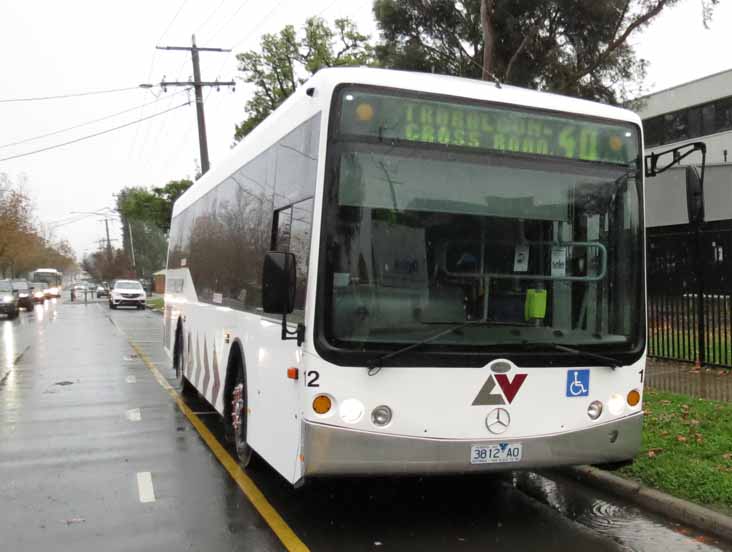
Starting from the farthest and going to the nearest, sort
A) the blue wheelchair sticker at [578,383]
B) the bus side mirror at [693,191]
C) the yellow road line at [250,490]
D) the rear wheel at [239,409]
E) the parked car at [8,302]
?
the parked car at [8,302] → the rear wheel at [239,409] → the bus side mirror at [693,191] → the blue wheelchair sticker at [578,383] → the yellow road line at [250,490]

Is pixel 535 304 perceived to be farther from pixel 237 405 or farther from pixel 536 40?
pixel 536 40

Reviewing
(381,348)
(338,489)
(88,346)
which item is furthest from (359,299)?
(88,346)

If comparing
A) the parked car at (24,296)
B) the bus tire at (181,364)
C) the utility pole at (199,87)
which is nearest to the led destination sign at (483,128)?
the bus tire at (181,364)

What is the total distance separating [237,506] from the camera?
5957mm

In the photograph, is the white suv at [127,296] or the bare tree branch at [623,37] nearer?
the bare tree branch at [623,37]

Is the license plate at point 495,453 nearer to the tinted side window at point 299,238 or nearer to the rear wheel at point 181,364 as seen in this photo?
the tinted side window at point 299,238

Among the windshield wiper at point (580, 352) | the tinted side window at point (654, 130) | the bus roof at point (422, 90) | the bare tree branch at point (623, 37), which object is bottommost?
the windshield wiper at point (580, 352)

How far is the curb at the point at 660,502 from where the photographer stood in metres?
5.32

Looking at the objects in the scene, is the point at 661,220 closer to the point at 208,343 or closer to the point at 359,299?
the point at 208,343

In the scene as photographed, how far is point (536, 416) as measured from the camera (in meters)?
5.18

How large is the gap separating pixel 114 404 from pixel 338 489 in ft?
18.6

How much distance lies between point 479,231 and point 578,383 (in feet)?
4.22

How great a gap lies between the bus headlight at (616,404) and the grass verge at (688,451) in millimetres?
1042

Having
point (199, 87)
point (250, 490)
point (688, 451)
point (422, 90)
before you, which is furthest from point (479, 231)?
point (199, 87)
